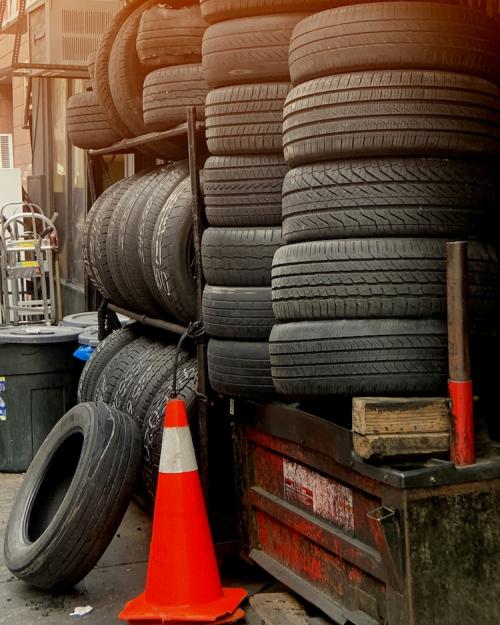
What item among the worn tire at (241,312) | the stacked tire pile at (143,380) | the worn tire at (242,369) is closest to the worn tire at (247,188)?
the worn tire at (241,312)

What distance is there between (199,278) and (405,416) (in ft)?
5.62

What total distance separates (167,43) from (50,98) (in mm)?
10951

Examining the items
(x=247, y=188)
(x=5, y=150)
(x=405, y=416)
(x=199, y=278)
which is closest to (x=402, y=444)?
(x=405, y=416)

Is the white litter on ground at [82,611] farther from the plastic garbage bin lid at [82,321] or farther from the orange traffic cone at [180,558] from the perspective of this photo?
the plastic garbage bin lid at [82,321]

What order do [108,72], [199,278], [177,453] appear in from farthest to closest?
[108,72] < [199,278] < [177,453]

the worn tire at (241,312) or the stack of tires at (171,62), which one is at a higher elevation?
the stack of tires at (171,62)

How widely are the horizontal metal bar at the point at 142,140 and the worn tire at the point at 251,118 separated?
59 cm

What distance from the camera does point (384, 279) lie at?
3.32 m

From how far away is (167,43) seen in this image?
5258 mm

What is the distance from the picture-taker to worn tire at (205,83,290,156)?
4.12 meters

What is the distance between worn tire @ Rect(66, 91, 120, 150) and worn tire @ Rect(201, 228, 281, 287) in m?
2.57

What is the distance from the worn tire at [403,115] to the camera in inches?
131

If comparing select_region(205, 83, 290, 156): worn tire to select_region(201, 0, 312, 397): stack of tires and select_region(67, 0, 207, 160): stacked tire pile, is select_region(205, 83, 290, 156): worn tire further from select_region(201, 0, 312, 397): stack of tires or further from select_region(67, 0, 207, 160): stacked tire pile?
select_region(67, 0, 207, 160): stacked tire pile

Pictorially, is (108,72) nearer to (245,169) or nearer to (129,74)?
(129,74)
